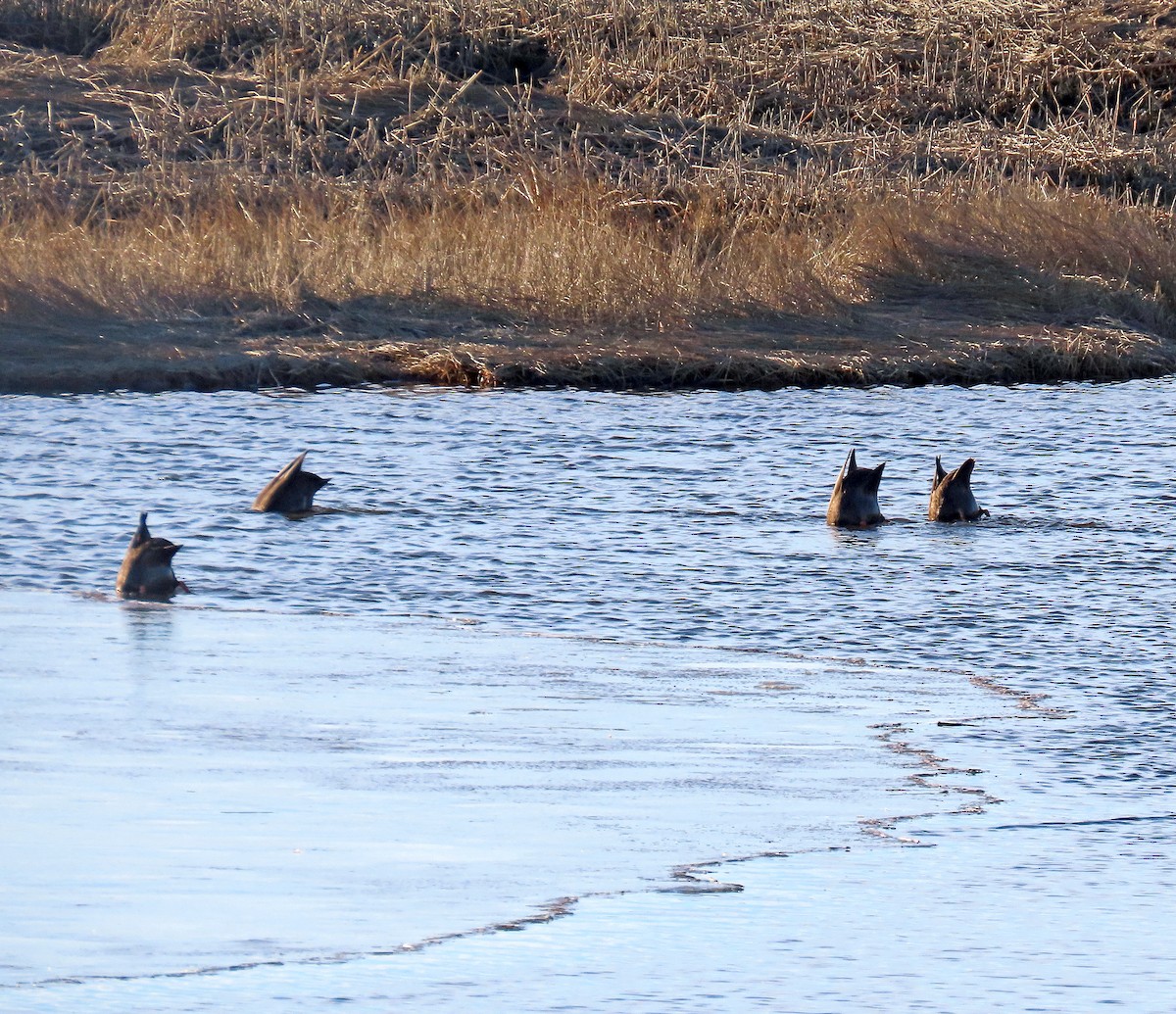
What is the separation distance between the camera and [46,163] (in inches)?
791

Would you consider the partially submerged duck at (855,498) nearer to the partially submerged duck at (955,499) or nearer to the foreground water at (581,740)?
the foreground water at (581,740)

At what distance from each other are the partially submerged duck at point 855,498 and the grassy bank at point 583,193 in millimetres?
5286

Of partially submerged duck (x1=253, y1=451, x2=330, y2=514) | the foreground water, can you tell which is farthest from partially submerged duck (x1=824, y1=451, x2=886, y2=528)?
partially submerged duck (x1=253, y1=451, x2=330, y2=514)

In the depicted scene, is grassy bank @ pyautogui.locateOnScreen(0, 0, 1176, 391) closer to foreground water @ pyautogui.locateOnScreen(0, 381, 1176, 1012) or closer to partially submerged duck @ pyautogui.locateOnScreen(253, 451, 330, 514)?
foreground water @ pyautogui.locateOnScreen(0, 381, 1176, 1012)

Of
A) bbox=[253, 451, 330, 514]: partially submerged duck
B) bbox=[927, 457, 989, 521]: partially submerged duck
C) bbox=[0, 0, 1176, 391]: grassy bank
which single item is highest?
bbox=[0, 0, 1176, 391]: grassy bank

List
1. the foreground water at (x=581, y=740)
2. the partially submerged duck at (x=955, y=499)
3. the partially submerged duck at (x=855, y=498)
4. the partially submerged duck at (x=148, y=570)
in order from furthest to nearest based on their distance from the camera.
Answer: the partially submerged duck at (x=955, y=499) → the partially submerged duck at (x=855, y=498) → the partially submerged duck at (x=148, y=570) → the foreground water at (x=581, y=740)

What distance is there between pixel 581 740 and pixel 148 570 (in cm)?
260

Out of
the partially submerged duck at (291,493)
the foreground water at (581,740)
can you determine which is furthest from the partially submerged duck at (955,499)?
the partially submerged duck at (291,493)

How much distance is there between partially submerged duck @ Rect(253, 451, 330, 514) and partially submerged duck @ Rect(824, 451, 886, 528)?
236 cm

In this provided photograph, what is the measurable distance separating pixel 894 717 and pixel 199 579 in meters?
3.19

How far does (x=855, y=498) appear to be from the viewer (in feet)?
32.4

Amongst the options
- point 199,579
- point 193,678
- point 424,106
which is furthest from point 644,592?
point 424,106

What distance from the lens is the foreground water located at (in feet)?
13.3

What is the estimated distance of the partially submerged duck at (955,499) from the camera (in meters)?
10.0
